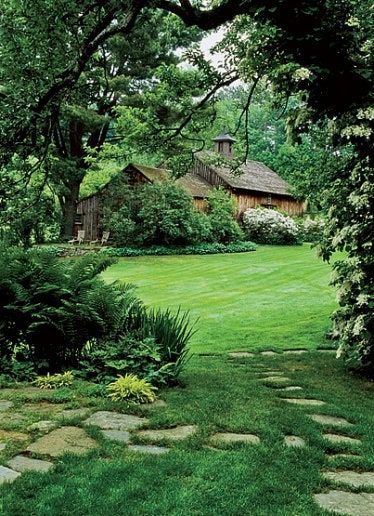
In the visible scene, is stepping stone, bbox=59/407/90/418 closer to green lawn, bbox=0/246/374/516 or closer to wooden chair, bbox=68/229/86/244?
green lawn, bbox=0/246/374/516

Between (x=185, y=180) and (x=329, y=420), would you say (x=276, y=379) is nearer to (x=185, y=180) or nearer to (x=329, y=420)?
(x=329, y=420)

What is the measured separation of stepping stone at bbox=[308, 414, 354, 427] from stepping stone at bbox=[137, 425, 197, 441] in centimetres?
100

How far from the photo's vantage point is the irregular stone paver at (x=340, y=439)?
3.61m

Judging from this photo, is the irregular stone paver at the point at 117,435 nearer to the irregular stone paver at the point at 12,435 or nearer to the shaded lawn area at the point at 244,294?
the irregular stone paver at the point at 12,435

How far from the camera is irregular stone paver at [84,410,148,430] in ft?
12.0

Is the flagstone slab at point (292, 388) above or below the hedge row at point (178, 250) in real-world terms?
below

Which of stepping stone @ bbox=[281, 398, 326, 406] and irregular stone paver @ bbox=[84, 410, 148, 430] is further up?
irregular stone paver @ bbox=[84, 410, 148, 430]

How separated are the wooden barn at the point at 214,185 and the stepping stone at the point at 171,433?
69.7ft

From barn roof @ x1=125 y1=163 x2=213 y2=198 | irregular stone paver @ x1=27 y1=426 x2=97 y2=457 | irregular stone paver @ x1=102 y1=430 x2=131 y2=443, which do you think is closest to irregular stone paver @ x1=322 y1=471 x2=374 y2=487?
irregular stone paver @ x1=102 y1=430 x2=131 y2=443

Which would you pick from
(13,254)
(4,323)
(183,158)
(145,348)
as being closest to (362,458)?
(145,348)

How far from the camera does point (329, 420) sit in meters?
4.12

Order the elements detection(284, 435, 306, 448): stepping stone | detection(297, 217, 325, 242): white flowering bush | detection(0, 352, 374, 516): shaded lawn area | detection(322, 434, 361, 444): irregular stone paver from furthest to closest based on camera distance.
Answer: detection(297, 217, 325, 242): white flowering bush
detection(322, 434, 361, 444): irregular stone paver
detection(284, 435, 306, 448): stepping stone
detection(0, 352, 374, 516): shaded lawn area

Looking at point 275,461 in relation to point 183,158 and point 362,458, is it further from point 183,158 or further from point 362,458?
point 183,158

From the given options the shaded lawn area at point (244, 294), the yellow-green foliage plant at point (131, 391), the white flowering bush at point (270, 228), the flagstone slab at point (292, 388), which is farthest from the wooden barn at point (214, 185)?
the yellow-green foliage plant at point (131, 391)
